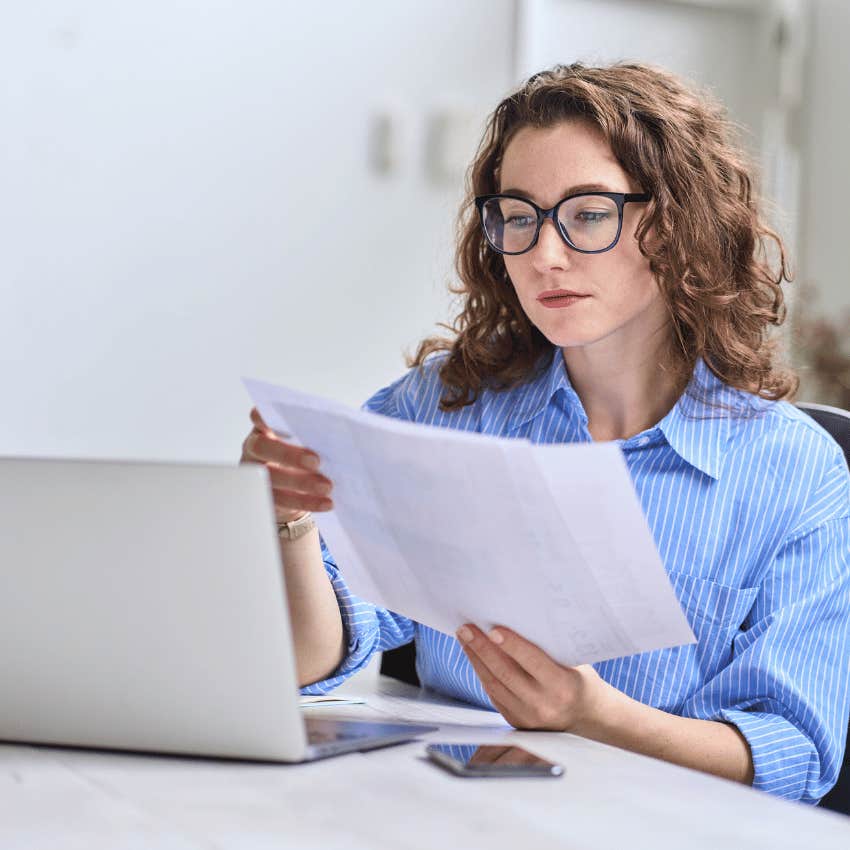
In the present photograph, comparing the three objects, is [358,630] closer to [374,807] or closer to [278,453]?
[278,453]

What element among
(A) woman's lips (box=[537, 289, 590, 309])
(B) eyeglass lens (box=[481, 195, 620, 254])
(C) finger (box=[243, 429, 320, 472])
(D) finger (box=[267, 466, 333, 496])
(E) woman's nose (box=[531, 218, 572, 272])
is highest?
(B) eyeglass lens (box=[481, 195, 620, 254])

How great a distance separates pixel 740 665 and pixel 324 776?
0.50m

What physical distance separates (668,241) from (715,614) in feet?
1.26

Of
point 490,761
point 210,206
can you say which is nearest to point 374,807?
point 490,761

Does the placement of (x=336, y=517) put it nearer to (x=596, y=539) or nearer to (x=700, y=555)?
(x=596, y=539)

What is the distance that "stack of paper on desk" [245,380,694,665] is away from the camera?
837 millimetres

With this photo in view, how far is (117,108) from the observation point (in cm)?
281

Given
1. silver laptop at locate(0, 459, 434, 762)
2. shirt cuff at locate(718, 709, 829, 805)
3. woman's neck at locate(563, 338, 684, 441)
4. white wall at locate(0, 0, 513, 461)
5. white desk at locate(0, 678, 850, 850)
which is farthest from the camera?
white wall at locate(0, 0, 513, 461)

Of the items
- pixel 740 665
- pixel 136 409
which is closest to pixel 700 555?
pixel 740 665

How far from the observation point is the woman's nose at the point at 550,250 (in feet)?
4.13

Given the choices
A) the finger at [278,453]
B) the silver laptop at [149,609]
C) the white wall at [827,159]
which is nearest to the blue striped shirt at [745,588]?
the finger at [278,453]

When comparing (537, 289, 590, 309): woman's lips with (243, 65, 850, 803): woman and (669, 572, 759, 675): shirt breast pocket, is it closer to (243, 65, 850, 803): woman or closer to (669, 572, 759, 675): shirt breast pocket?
(243, 65, 850, 803): woman

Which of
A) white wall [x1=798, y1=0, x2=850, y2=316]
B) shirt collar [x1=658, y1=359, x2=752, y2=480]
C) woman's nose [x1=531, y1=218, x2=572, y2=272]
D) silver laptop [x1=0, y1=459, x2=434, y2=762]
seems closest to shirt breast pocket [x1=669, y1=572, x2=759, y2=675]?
shirt collar [x1=658, y1=359, x2=752, y2=480]

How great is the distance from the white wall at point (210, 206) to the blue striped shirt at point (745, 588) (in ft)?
5.08
